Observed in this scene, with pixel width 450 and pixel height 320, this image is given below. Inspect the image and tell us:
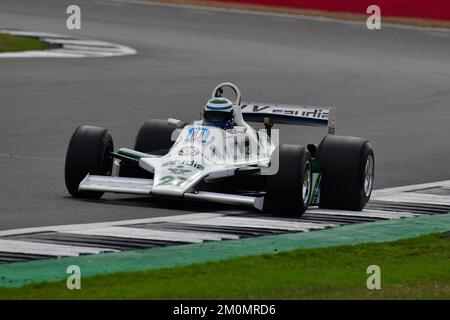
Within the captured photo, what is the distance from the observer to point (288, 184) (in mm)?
13297

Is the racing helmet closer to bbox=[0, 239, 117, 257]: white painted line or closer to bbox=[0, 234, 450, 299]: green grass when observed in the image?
bbox=[0, 234, 450, 299]: green grass

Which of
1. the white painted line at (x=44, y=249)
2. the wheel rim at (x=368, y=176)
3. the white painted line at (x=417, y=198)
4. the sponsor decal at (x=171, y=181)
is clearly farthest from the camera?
the white painted line at (x=417, y=198)

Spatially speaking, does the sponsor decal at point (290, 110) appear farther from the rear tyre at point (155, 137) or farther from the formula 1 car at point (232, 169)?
the rear tyre at point (155, 137)

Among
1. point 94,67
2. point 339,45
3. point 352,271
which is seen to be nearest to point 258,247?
point 352,271

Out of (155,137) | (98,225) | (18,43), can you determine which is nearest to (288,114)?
(155,137)

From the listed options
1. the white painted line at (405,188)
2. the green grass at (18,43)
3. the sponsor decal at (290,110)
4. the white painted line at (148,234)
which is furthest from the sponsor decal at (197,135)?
the green grass at (18,43)

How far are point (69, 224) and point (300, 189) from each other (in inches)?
A: 83.2

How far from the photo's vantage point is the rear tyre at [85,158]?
14.0 m

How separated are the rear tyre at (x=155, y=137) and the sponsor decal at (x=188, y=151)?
1.28m

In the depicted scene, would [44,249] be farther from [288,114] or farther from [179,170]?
[288,114]

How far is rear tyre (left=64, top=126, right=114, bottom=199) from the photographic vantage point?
1403 cm

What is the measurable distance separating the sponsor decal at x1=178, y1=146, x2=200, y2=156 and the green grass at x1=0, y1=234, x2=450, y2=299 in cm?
242

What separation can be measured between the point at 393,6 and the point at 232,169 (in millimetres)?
24376
